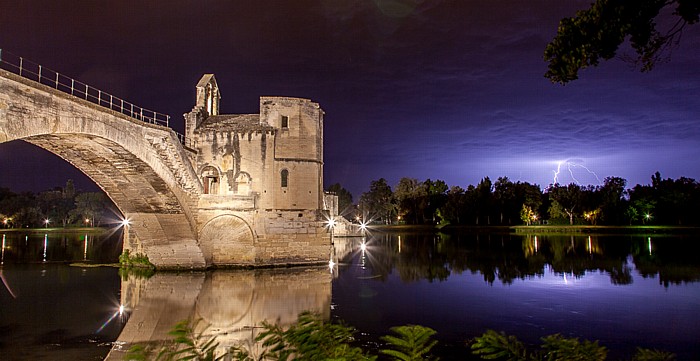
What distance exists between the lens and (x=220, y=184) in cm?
2989

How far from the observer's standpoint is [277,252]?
29062 mm

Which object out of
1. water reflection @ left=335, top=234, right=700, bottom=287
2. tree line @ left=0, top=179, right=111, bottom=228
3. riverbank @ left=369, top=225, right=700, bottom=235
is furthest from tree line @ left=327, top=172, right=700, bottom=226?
tree line @ left=0, top=179, right=111, bottom=228

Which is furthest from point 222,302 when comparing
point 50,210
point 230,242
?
point 50,210

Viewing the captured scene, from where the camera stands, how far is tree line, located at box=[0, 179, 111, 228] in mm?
96900

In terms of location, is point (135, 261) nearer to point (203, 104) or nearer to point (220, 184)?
point (220, 184)

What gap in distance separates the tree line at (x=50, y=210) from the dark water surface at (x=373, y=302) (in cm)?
7283

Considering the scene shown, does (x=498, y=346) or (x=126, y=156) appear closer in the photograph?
(x=498, y=346)

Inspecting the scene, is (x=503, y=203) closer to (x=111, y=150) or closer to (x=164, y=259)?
(x=164, y=259)

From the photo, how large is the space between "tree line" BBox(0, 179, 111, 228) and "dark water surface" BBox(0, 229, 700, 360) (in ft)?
239

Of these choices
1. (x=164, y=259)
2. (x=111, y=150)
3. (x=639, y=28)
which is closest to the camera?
(x=639, y=28)

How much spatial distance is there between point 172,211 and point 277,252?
6563 millimetres

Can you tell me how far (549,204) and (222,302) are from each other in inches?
3354

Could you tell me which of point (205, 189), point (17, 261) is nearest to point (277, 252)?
point (205, 189)

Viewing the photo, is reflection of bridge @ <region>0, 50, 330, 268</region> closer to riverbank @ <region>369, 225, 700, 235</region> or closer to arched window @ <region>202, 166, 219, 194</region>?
arched window @ <region>202, 166, 219, 194</region>
